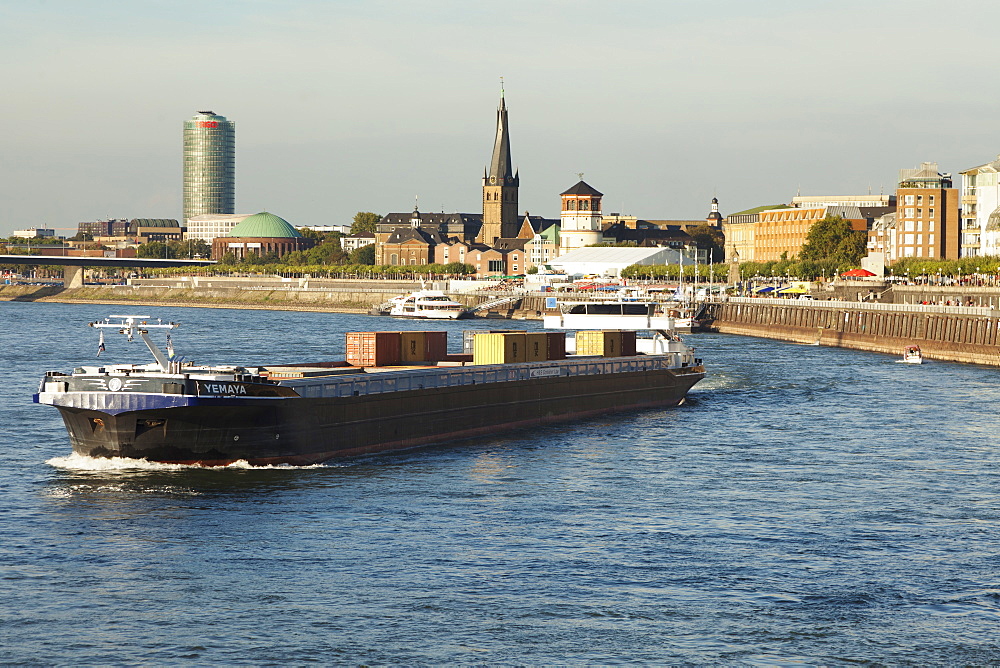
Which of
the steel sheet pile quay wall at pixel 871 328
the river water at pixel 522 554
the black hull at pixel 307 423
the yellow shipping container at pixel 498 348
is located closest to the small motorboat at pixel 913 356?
the steel sheet pile quay wall at pixel 871 328

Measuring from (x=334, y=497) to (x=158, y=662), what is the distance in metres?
15.3

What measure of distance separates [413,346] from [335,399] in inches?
612

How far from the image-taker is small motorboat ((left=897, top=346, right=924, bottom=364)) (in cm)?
9912

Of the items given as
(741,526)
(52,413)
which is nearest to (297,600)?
(741,526)

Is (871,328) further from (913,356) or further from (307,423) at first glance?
(307,423)

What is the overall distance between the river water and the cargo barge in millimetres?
1016

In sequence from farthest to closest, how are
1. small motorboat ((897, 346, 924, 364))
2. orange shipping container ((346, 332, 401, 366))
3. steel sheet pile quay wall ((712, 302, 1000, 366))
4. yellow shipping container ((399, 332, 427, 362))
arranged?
steel sheet pile quay wall ((712, 302, 1000, 366)) → small motorboat ((897, 346, 924, 364)) → yellow shipping container ((399, 332, 427, 362)) → orange shipping container ((346, 332, 401, 366))

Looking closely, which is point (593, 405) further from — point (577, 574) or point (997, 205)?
point (997, 205)

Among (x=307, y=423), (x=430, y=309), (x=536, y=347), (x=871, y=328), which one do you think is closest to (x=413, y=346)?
(x=536, y=347)

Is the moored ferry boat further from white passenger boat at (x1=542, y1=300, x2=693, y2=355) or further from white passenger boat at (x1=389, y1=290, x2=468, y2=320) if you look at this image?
white passenger boat at (x1=389, y1=290, x2=468, y2=320)

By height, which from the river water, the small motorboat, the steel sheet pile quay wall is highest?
the steel sheet pile quay wall

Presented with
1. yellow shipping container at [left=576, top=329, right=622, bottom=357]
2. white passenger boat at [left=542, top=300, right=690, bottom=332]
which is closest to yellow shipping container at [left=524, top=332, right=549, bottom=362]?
yellow shipping container at [left=576, top=329, right=622, bottom=357]

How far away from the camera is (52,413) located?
62062 mm

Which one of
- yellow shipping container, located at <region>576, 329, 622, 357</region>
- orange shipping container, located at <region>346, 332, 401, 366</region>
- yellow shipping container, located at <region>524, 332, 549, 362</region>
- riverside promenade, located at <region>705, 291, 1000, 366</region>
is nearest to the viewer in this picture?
orange shipping container, located at <region>346, 332, 401, 366</region>
